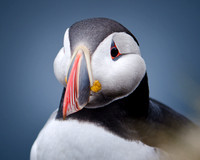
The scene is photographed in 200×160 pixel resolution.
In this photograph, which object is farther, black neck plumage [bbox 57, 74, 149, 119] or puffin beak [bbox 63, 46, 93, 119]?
black neck plumage [bbox 57, 74, 149, 119]

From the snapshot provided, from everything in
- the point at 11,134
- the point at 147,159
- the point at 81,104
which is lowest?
the point at 11,134

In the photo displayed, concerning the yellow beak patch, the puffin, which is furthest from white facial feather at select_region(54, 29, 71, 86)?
the yellow beak patch

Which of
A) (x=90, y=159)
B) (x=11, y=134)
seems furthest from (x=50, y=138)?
(x=11, y=134)

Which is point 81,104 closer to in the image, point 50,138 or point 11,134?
point 50,138

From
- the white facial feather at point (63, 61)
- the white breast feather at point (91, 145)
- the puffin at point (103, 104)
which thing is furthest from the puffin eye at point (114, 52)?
the white breast feather at point (91, 145)

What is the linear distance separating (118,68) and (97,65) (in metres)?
0.07

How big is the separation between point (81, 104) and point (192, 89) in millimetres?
313

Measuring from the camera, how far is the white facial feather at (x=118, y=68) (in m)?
0.75

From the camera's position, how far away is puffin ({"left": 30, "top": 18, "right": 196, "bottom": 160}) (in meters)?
0.74

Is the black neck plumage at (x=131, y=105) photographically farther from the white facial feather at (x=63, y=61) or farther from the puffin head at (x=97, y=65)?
the white facial feather at (x=63, y=61)

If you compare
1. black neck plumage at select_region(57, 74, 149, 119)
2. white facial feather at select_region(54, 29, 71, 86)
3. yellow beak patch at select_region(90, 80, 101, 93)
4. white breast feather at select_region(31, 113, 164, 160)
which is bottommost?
white breast feather at select_region(31, 113, 164, 160)

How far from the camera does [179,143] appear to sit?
3.04ft

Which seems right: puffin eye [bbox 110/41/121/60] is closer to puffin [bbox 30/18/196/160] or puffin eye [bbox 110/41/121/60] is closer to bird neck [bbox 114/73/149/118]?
puffin [bbox 30/18/196/160]

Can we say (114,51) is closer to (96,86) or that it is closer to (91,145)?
(96,86)
